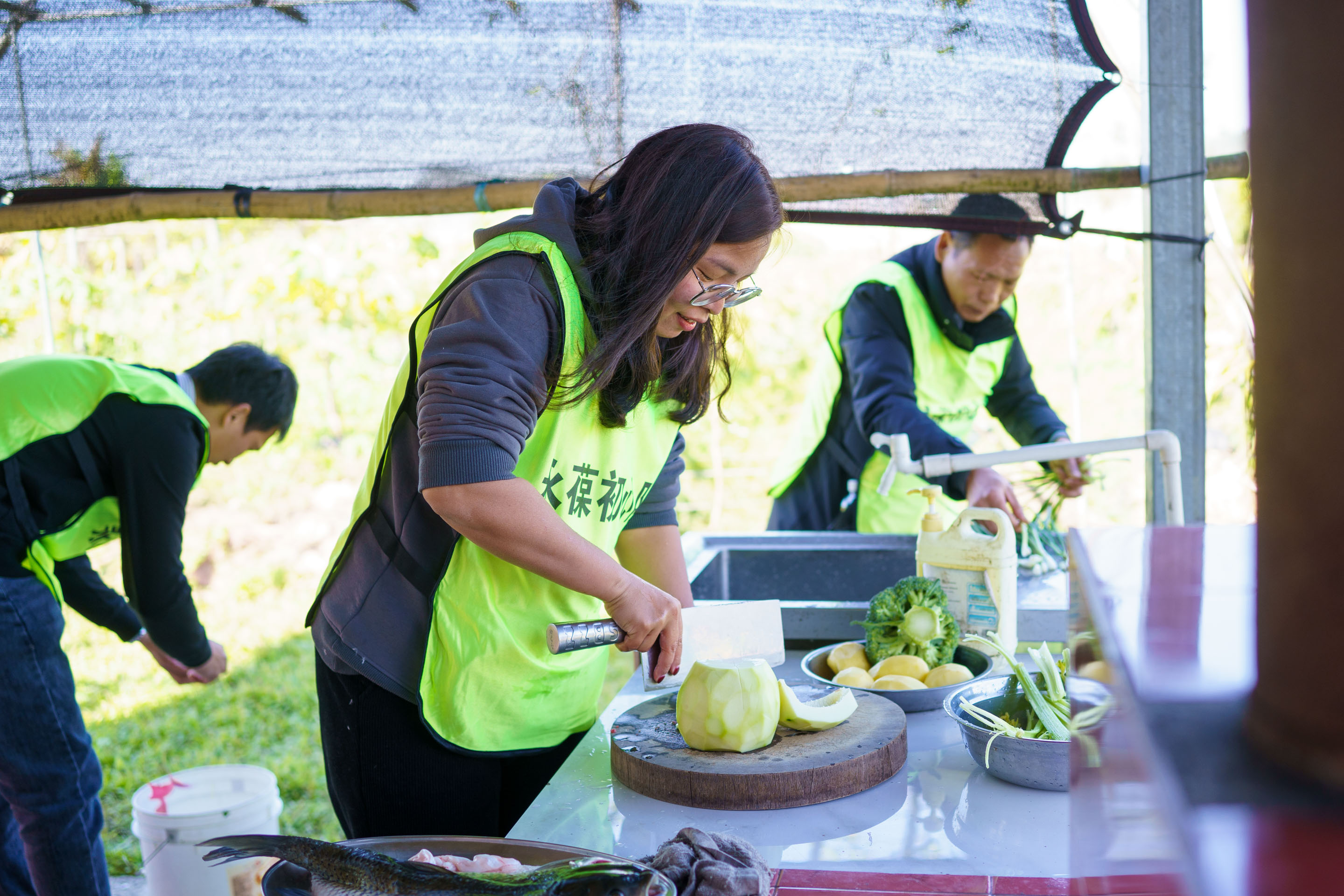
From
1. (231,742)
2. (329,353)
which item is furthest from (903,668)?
(329,353)

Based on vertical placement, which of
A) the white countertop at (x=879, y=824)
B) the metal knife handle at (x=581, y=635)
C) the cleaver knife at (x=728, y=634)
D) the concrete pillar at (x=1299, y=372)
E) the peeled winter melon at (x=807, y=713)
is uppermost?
the concrete pillar at (x=1299, y=372)

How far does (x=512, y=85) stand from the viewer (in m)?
2.52

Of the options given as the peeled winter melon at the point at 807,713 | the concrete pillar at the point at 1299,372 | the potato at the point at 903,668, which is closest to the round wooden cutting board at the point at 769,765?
the peeled winter melon at the point at 807,713

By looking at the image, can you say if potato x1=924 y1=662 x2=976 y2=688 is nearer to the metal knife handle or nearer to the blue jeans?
the metal knife handle

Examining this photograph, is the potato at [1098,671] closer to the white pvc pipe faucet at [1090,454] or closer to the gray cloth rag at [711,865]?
the gray cloth rag at [711,865]

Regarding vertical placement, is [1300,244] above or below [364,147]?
below

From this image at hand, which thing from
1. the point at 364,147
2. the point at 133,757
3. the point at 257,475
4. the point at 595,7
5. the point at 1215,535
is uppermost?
the point at 595,7

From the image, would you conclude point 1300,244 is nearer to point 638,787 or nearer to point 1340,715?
point 1340,715

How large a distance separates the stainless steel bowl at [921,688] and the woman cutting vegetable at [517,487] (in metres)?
0.37

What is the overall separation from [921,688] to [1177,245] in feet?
4.58

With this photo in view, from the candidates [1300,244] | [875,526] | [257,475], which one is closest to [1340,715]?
[1300,244]

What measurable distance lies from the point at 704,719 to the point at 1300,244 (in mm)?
1240

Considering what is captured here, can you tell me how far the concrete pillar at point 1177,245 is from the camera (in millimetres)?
2428

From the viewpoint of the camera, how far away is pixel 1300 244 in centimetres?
37
